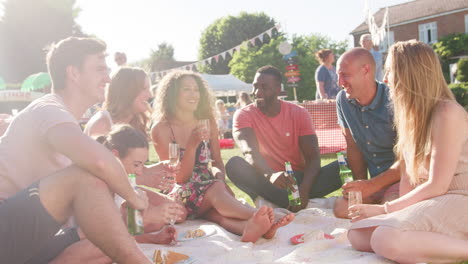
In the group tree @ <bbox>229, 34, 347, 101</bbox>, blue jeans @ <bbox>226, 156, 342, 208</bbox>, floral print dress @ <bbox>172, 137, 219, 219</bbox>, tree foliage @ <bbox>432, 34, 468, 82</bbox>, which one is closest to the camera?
floral print dress @ <bbox>172, 137, 219, 219</bbox>

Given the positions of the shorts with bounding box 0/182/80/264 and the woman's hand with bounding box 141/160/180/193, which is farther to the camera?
the woman's hand with bounding box 141/160/180/193

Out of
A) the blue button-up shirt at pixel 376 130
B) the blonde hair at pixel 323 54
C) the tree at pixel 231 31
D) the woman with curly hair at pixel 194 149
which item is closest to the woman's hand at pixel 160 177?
the woman with curly hair at pixel 194 149

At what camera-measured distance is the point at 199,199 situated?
4.24 metres

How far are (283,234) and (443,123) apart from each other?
167 cm

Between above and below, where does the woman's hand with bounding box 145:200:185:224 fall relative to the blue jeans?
above

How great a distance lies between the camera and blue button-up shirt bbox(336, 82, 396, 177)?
4262 mm

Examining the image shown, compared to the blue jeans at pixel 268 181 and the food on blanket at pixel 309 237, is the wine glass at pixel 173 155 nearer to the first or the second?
the food on blanket at pixel 309 237

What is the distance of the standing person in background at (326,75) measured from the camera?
363 inches

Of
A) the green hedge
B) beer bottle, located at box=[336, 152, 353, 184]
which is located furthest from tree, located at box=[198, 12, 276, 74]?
beer bottle, located at box=[336, 152, 353, 184]

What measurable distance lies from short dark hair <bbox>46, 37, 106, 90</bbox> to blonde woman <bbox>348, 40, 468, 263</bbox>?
2.01 meters

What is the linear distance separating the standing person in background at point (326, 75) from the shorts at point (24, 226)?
7.41 metres

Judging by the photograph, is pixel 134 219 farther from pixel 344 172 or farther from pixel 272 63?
pixel 272 63

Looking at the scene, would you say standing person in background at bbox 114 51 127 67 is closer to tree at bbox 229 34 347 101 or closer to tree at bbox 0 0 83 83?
tree at bbox 0 0 83 83

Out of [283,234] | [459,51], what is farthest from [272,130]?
[459,51]
